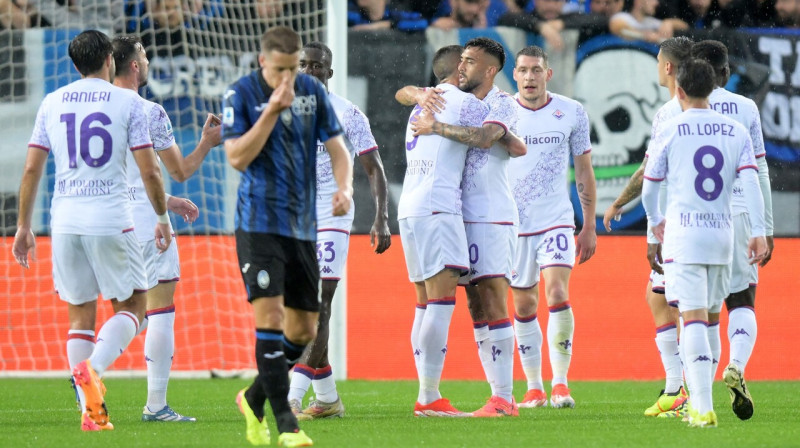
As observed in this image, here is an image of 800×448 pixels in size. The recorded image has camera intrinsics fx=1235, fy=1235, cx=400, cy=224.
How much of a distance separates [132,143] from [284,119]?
4.57ft

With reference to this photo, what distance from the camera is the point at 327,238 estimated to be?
7406 mm

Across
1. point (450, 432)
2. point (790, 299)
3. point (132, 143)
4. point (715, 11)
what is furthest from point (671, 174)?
point (715, 11)

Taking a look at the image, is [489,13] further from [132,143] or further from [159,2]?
[132,143]

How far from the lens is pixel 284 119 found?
5.52 meters

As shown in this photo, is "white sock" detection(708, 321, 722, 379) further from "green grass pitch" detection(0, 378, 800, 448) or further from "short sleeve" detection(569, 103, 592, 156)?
"short sleeve" detection(569, 103, 592, 156)

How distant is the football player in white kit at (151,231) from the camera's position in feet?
23.1

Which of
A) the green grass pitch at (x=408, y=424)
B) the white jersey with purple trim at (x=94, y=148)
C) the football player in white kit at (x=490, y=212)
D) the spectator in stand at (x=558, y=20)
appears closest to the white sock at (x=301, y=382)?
the green grass pitch at (x=408, y=424)

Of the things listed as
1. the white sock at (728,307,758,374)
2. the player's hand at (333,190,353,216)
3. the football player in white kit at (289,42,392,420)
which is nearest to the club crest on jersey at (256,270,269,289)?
the player's hand at (333,190,353,216)

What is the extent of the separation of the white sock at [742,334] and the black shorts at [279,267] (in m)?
2.74

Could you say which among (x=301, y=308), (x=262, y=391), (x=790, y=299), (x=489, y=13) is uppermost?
(x=489, y=13)

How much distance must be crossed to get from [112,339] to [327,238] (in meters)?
1.50

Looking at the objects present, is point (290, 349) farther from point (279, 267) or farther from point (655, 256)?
point (655, 256)

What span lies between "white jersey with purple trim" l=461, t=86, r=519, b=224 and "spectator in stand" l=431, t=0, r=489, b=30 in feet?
16.9

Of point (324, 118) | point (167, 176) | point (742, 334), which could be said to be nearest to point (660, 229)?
point (742, 334)
